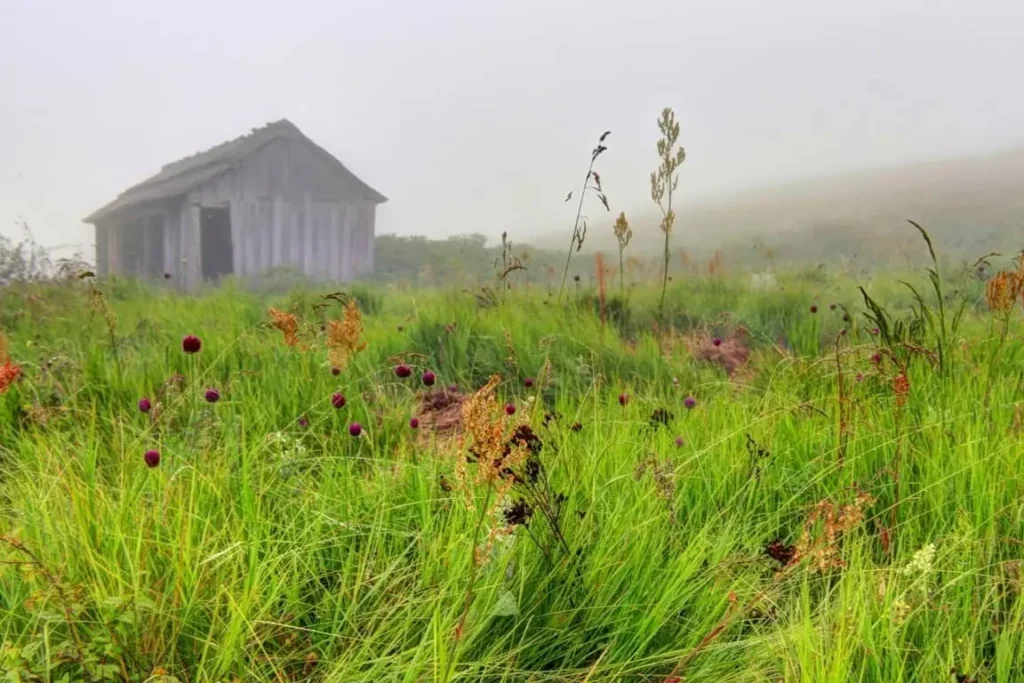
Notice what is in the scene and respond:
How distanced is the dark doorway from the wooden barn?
26 mm

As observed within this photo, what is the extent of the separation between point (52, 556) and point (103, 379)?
2.00 m

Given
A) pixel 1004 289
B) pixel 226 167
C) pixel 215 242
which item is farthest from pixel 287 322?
pixel 215 242

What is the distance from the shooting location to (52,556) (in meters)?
1.78

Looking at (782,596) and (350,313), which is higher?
(350,313)

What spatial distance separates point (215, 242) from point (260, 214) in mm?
2093

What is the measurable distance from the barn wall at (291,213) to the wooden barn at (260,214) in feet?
0.08

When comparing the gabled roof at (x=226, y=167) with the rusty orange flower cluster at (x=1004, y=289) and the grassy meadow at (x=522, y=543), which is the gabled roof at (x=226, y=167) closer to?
the grassy meadow at (x=522, y=543)

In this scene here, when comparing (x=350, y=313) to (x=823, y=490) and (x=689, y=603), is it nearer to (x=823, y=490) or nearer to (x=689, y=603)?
(x=689, y=603)

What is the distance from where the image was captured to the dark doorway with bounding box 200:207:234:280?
62.4 ft

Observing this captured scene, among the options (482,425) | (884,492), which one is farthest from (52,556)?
(884,492)

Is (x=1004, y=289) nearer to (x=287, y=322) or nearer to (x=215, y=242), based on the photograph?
(x=287, y=322)

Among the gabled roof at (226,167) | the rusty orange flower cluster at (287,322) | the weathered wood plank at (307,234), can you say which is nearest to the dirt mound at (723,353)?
the rusty orange flower cluster at (287,322)

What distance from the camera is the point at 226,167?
17.9m

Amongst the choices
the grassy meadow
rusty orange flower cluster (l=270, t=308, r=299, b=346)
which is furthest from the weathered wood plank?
rusty orange flower cluster (l=270, t=308, r=299, b=346)
